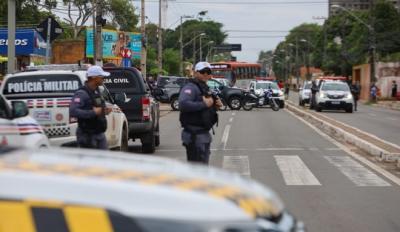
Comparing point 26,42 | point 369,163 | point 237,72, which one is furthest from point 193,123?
point 237,72

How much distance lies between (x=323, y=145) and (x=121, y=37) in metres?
35.2

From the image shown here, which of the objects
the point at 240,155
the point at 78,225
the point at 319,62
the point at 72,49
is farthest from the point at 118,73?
Answer: the point at 319,62

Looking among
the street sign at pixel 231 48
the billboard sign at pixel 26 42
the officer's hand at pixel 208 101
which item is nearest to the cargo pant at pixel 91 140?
the officer's hand at pixel 208 101

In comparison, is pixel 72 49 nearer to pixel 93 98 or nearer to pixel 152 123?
pixel 152 123

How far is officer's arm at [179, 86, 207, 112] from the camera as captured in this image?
8.20 meters

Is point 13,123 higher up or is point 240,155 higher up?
point 13,123

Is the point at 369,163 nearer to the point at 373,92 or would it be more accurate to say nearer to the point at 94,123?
the point at 94,123

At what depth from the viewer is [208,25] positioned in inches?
6398

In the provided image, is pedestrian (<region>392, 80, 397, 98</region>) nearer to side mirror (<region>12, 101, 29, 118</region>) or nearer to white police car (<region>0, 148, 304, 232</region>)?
side mirror (<region>12, 101, 29, 118</region>)

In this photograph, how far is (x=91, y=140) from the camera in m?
9.02

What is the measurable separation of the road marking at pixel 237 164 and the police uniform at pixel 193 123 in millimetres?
3605

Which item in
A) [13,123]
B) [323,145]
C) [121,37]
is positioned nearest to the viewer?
[13,123]

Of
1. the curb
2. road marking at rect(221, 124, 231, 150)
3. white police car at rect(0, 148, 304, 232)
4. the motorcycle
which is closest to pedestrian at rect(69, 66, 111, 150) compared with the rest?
white police car at rect(0, 148, 304, 232)

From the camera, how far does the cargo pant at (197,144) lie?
835 centimetres
